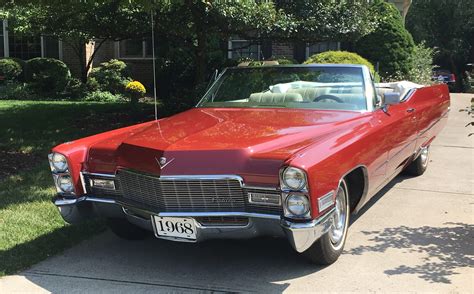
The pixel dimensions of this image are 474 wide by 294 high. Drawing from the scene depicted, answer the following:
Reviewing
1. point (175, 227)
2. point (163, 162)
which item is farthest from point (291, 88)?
point (175, 227)

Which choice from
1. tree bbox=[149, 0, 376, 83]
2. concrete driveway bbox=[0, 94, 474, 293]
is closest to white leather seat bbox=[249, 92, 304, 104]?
concrete driveway bbox=[0, 94, 474, 293]

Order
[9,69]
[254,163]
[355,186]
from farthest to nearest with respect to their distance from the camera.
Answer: [9,69]
[355,186]
[254,163]

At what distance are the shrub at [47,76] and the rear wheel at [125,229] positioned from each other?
13.0 metres

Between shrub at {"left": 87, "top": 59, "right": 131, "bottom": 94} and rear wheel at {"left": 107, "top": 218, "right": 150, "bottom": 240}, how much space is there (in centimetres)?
1232

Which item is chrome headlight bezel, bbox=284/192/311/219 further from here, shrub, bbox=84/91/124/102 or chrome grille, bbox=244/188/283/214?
shrub, bbox=84/91/124/102

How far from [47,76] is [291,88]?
13.3 metres

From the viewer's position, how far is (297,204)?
350 cm

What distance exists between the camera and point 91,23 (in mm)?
9984

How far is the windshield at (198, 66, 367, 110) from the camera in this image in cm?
511

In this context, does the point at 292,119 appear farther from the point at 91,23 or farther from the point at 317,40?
the point at 91,23

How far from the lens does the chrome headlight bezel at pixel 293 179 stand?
3459mm

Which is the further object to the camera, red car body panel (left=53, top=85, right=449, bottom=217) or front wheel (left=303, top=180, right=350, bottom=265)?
front wheel (left=303, top=180, right=350, bottom=265)

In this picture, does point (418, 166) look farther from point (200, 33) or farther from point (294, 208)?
point (200, 33)

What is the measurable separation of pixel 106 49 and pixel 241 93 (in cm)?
1479
